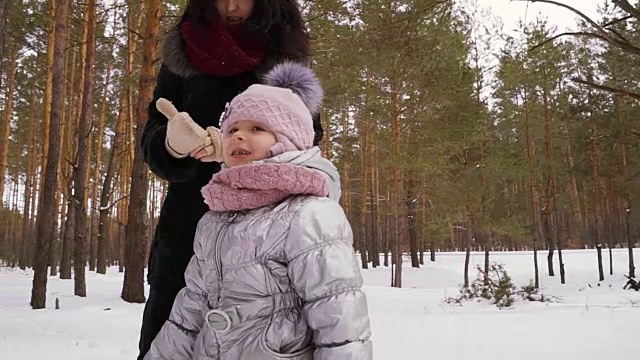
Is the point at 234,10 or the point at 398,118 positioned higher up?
the point at 398,118

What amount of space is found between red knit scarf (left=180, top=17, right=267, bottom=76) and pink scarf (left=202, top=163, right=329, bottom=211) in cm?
47


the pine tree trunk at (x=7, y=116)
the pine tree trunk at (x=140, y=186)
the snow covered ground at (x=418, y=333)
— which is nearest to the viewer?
the snow covered ground at (x=418, y=333)

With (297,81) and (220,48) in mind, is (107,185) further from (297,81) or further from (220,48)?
(297,81)

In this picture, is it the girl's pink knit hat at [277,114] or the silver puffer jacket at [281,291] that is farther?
the girl's pink knit hat at [277,114]

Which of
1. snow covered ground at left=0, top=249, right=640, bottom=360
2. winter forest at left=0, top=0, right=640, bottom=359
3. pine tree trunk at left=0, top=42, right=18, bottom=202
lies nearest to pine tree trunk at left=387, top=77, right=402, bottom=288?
winter forest at left=0, top=0, right=640, bottom=359

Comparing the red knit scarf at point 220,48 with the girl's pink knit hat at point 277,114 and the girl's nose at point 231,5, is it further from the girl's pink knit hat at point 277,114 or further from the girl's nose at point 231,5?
the girl's pink knit hat at point 277,114

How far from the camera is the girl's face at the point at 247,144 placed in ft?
4.62

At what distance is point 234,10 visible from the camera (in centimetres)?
173

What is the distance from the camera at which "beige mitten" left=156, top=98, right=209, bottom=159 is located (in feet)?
4.67

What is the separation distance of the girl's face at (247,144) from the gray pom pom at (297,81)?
0.70ft

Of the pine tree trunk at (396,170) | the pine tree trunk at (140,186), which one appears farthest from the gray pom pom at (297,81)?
the pine tree trunk at (396,170)

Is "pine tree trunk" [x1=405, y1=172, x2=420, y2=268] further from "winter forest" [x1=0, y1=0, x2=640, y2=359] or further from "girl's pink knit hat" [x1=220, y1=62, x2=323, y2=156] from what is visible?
"girl's pink knit hat" [x1=220, y1=62, x2=323, y2=156]

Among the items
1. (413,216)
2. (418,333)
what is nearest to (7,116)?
(413,216)

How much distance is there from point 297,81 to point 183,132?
1.25ft
